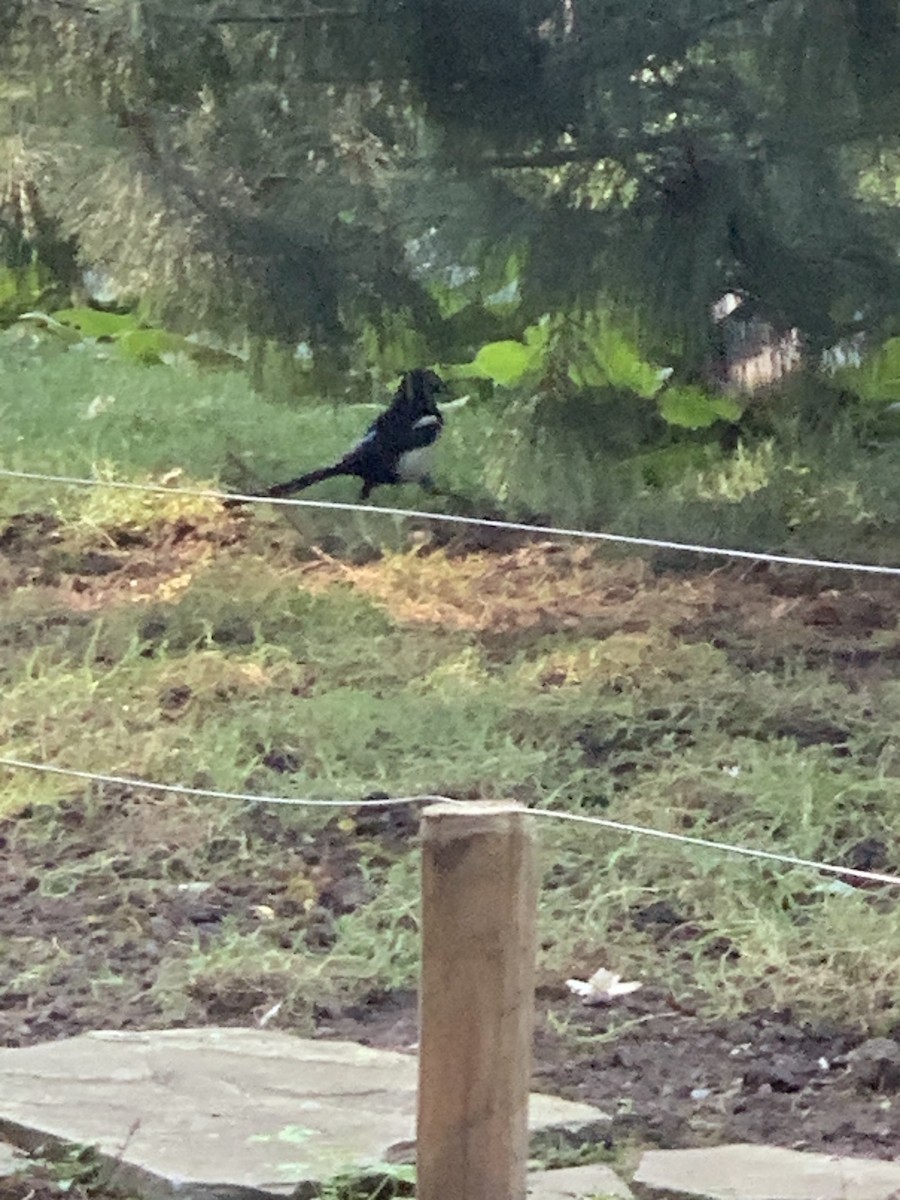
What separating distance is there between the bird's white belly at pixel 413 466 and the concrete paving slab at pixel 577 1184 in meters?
2.52

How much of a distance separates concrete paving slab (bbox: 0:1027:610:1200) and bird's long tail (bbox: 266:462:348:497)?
7.20ft

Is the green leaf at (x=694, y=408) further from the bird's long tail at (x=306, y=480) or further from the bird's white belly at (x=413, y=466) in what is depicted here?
the bird's long tail at (x=306, y=480)

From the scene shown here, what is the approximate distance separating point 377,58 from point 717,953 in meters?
1.43

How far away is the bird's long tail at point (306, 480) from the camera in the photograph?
3838mm

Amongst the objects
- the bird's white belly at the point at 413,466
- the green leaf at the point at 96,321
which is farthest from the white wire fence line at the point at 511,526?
the green leaf at the point at 96,321

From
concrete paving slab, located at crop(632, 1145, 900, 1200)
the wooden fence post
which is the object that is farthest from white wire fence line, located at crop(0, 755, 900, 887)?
concrete paving slab, located at crop(632, 1145, 900, 1200)

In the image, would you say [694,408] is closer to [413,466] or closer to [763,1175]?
[413,466]

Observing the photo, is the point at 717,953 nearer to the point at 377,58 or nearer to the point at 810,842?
the point at 810,842

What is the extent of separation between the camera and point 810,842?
7.11ft

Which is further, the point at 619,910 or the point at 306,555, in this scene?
the point at 306,555

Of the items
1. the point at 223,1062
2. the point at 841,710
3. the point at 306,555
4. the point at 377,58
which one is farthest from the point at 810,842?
the point at 306,555

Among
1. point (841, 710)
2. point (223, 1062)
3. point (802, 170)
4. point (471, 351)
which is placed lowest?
point (223, 1062)

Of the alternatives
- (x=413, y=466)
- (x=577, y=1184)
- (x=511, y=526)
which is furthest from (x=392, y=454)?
(x=577, y=1184)

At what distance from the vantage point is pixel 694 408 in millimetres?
3264
